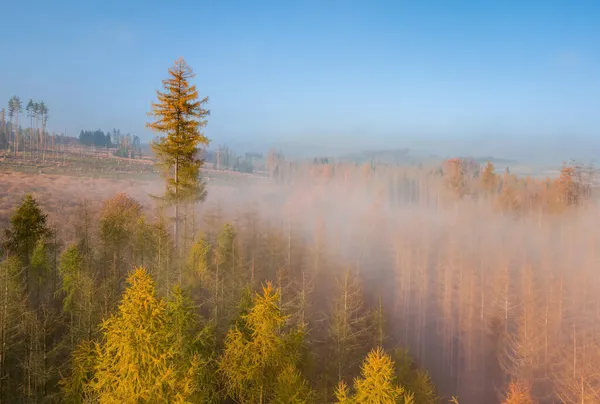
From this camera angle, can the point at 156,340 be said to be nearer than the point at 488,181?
Yes

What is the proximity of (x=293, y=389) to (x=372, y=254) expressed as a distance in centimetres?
5736

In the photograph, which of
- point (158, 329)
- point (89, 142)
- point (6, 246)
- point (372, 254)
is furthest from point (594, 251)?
point (89, 142)

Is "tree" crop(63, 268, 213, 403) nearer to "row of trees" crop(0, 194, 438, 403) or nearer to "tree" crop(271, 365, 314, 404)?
"row of trees" crop(0, 194, 438, 403)

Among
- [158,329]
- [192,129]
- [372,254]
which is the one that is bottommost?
[372,254]

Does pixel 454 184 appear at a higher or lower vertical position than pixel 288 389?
higher

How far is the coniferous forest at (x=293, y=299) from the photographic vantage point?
49.0 ft

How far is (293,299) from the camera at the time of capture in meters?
26.7

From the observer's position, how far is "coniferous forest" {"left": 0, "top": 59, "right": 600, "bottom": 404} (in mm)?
14938

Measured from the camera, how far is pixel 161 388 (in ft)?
38.7

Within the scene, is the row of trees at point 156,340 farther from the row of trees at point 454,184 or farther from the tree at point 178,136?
the row of trees at point 454,184

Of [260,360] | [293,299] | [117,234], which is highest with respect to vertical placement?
[117,234]

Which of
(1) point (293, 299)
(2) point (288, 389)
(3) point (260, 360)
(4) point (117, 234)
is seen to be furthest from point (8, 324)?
(4) point (117, 234)

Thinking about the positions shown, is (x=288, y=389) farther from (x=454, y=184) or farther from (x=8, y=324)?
(x=454, y=184)

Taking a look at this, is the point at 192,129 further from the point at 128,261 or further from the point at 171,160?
the point at 128,261
